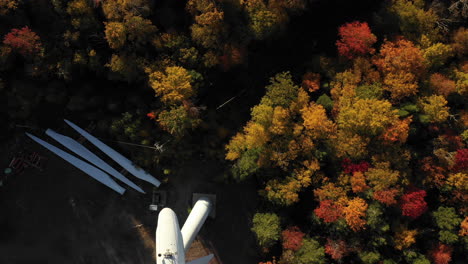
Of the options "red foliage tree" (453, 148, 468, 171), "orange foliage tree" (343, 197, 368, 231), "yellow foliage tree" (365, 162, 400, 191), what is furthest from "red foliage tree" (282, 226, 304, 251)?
"red foliage tree" (453, 148, 468, 171)

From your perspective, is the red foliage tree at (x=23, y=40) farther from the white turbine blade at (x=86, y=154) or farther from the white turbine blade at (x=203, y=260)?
the white turbine blade at (x=203, y=260)

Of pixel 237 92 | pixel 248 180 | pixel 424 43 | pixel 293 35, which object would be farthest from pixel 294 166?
pixel 424 43

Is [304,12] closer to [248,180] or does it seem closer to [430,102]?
[430,102]

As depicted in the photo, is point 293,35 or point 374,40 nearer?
point 374,40

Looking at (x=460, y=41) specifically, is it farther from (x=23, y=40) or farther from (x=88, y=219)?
(x=88, y=219)

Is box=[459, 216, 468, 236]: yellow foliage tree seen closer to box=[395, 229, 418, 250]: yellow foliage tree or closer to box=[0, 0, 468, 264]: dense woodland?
box=[0, 0, 468, 264]: dense woodland
